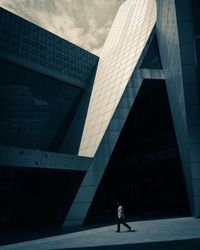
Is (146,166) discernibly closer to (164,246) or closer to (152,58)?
(152,58)

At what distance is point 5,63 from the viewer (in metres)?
28.2

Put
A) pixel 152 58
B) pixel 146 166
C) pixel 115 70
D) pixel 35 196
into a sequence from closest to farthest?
pixel 35 196, pixel 152 58, pixel 115 70, pixel 146 166

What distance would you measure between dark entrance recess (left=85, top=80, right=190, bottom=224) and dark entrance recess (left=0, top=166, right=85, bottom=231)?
17.9 ft

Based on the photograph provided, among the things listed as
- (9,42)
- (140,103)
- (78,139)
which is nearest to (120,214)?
(78,139)

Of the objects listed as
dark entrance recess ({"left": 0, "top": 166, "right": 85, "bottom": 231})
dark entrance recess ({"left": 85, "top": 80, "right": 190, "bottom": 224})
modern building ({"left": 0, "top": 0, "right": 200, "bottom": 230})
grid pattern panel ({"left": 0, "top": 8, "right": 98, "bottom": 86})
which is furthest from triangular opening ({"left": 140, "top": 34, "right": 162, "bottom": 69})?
dark entrance recess ({"left": 0, "top": 166, "right": 85, "bottom": 231})

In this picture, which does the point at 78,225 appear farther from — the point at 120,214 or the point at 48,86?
the point at 48,86

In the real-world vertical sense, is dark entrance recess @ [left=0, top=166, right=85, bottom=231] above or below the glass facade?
below

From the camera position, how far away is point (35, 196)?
2517 centimetres

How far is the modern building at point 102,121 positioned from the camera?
17.8 meters

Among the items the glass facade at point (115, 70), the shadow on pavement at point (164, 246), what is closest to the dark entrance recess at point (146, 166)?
the glass facade at point (115, 70)

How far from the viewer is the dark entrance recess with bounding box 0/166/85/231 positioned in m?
20.0

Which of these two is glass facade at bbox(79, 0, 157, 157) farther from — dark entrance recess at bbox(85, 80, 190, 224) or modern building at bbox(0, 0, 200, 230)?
dark entrance recess at bbox(85, 80, 190, 224)

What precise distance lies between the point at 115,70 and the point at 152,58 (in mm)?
4076

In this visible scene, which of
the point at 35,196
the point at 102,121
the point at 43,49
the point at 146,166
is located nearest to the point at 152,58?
the point at 102,121
